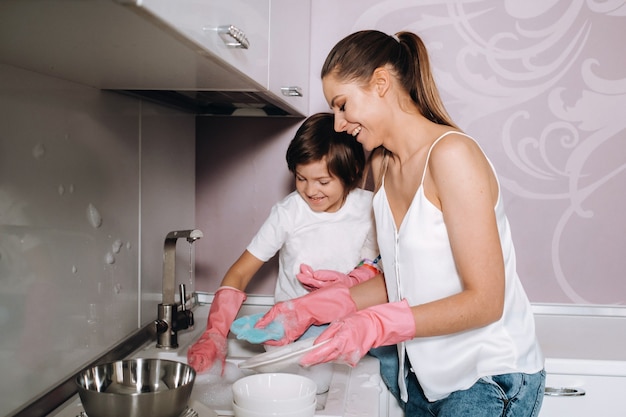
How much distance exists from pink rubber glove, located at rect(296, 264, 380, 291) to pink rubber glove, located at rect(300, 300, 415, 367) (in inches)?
18.6

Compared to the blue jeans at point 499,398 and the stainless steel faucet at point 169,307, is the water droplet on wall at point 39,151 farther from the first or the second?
the blue jeans at point 499,398

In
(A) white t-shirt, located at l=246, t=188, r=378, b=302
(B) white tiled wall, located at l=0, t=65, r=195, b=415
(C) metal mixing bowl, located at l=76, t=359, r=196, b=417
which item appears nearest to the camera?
(C) metal mixing bowl, located at l=76, t=359, r=196, b=417

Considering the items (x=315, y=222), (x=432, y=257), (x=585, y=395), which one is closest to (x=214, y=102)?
(x=315, y=222)

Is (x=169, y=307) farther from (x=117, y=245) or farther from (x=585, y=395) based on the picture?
(x=585, y=395)

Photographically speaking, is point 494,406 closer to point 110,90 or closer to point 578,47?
point 110,90

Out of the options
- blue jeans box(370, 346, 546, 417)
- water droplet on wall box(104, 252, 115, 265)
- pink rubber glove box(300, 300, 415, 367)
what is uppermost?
water droplet on wall box(104, 252, 115, 265)

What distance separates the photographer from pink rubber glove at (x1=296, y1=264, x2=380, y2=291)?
1583 mm

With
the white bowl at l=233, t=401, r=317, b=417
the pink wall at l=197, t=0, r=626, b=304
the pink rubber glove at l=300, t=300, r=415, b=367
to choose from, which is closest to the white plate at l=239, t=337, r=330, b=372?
the pink rubber glove at l=300, t=300, r=415, b=367

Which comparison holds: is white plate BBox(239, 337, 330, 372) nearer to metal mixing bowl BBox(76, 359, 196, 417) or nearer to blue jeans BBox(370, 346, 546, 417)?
metal mixing bowl BBox(76, 359, 196, 417)

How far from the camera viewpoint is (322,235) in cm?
166

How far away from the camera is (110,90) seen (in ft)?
4.31

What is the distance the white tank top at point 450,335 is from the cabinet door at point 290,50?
0.39m

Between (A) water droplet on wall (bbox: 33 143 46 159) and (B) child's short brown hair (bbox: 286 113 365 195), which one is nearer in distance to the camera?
(A) water droplet on wall (bbox: 33 143 46 159)

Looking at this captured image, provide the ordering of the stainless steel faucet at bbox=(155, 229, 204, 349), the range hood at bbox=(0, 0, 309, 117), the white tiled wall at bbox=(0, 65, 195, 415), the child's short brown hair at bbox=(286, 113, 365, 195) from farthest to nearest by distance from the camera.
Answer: the child's short brown hair at bbox=(286, 113, 365, 195), the stainless steel faucet at bbox=(155, 229, 204, 349), the white tiled wall at bbox=(0, 65, 195, 415), the range hood at bbox=(0, 0, 309, 117)
